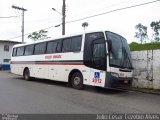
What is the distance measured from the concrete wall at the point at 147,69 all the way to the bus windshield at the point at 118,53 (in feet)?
5.98

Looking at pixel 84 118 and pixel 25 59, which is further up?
pixel 25 59

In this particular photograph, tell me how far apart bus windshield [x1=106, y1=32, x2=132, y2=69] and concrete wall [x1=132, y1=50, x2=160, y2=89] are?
1824 millimetres

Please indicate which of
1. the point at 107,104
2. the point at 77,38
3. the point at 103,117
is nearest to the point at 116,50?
the point at 77,38

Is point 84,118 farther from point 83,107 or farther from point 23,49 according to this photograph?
point 23,49

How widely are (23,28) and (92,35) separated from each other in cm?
2500

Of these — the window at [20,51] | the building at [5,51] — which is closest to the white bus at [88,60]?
the window at [20,51]

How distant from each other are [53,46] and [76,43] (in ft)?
8.42

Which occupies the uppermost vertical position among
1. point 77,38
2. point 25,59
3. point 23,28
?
Answer: point 23,28

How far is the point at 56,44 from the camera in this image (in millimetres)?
15211

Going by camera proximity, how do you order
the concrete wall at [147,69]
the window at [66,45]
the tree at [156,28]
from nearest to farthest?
1. the concrete wall at [147,69]
2. the window at [66,45]
3. the tree at [156,28]

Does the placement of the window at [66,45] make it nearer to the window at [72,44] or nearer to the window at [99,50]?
the window at [72,44]

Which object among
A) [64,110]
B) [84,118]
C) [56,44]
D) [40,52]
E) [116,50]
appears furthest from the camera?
[40,52]

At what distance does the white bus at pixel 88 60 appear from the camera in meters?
11.5

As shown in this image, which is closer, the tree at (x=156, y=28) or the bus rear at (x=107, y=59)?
the bus rear at (x=107, y=59)
